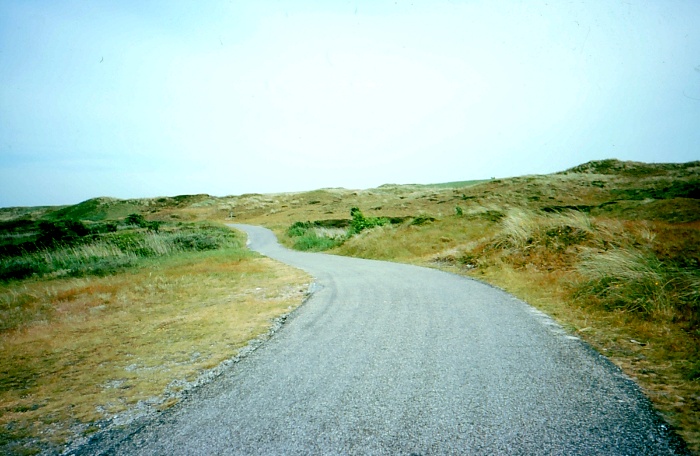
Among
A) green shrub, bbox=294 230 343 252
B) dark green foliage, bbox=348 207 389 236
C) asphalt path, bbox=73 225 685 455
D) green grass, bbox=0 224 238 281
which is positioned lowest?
green shrub, bbox=294 230 343 252

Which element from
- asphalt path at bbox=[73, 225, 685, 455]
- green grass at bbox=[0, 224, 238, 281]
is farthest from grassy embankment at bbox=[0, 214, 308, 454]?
asphalt path at bbox=[73, 225, 685, 455]

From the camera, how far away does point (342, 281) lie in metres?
11.9

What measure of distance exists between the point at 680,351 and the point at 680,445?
9.20 ft

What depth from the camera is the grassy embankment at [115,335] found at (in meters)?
3.90

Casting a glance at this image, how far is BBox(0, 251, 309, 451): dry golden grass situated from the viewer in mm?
4043

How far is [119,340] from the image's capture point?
6602mm

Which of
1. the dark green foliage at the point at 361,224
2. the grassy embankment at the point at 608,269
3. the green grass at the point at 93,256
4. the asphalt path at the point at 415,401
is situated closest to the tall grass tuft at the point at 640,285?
the grassy embankment at the point at 608,269

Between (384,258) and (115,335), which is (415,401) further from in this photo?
(384,258)

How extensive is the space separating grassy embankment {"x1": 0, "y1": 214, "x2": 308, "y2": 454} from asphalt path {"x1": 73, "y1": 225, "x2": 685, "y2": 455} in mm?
731

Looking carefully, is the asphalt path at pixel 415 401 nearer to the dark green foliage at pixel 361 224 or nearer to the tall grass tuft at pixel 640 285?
the tall grass tuft at pixel 640 285

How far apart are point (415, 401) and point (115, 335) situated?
6.50 metres

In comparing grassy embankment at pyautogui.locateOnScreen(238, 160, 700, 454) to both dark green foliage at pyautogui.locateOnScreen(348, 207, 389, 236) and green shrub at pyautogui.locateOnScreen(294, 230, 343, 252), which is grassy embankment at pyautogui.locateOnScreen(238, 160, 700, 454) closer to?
green shrub at pyautogui.locateOnScreen(294, 230, 343, 252)

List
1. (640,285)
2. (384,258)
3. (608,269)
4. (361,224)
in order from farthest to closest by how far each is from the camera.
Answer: (361,224) → (384,258) → (608,269) → (640,285)

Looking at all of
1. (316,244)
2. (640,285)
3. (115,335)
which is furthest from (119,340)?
(316,244)
